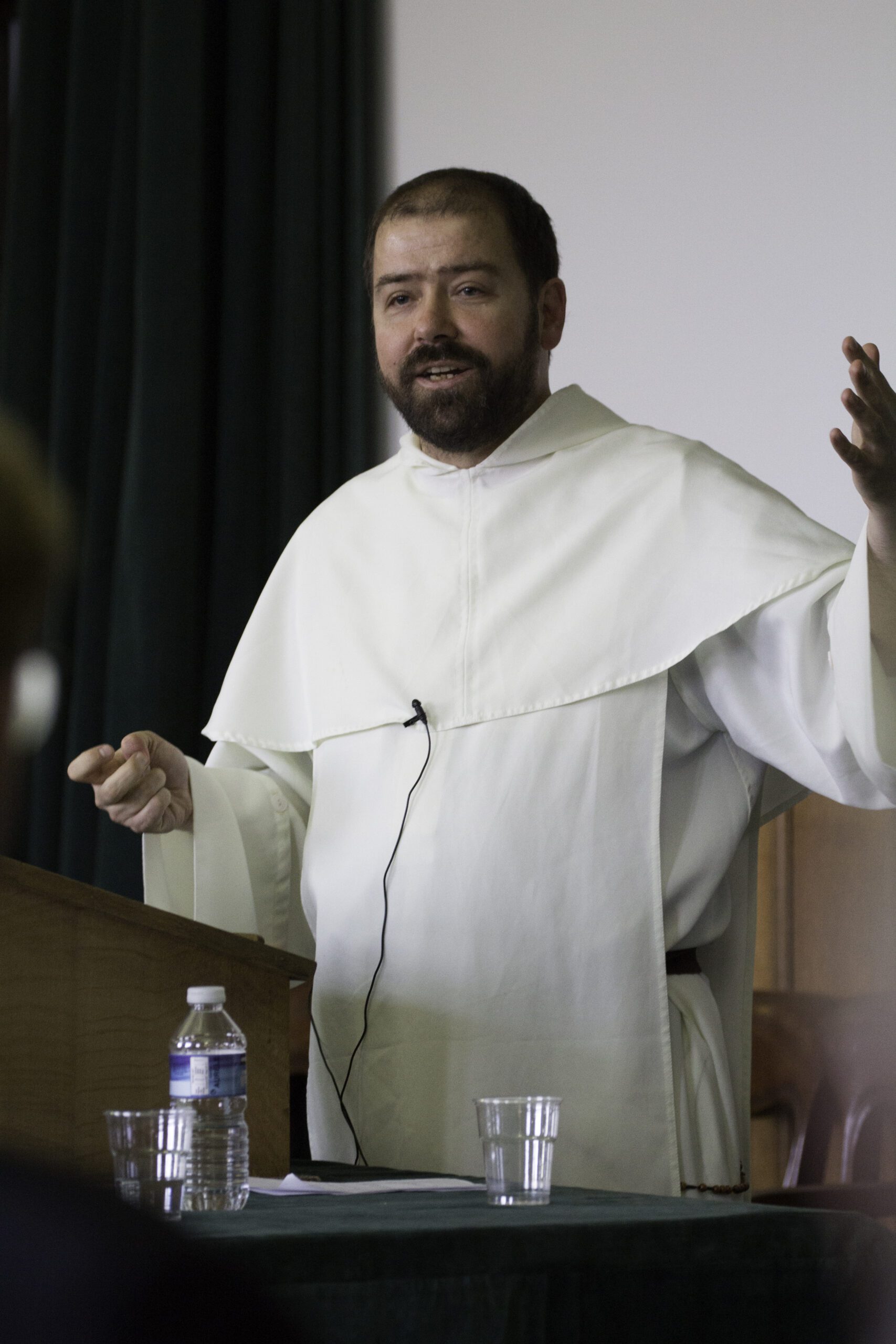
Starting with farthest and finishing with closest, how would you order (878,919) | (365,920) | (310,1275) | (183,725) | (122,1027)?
(183,725)
(878,919)
(365,920)
(122,1027)
(310,1275)

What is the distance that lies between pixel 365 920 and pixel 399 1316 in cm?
113

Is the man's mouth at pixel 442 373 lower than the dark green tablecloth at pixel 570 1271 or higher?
higher

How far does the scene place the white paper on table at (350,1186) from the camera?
5.49 ft

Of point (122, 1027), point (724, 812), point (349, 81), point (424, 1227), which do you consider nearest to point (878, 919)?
point (724, 812)

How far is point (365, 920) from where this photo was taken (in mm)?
2379

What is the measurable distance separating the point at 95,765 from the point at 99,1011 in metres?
0.53

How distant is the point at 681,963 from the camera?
2.30 meters

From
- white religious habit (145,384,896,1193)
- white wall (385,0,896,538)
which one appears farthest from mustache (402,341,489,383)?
white wall (385,0,896,538)

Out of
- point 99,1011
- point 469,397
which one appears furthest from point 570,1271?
point 469,397

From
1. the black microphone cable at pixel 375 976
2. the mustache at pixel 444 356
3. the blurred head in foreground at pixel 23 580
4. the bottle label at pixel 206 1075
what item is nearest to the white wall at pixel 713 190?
the mustache at pixel 444 356

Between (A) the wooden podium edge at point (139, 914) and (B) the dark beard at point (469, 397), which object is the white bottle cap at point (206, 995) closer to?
(A) the wooden podium edge at point (139, 914)

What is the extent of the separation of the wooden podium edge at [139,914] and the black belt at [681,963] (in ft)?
1.79

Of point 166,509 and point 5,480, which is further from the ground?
point 166,509

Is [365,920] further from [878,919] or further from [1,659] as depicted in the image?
[1,659]
